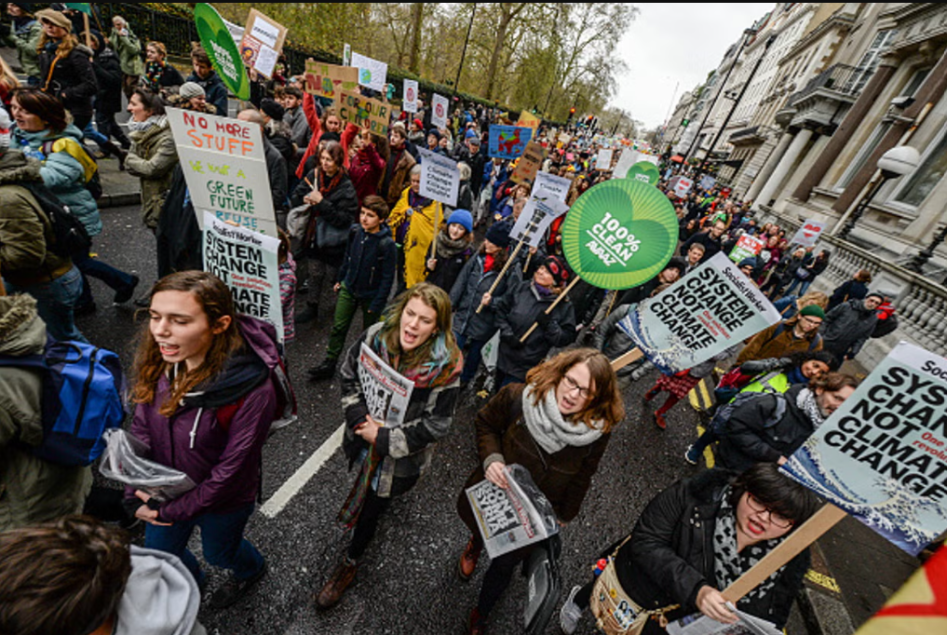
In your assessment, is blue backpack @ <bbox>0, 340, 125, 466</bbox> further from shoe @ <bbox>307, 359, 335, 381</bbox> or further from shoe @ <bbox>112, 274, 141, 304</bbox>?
shoe @ <bbox>112, 274, 141, 304</bbox>

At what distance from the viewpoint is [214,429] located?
1729 mm

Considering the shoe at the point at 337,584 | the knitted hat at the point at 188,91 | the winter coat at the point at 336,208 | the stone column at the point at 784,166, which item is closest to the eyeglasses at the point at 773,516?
the shoe at the point at 337,584

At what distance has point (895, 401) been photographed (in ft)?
5.28

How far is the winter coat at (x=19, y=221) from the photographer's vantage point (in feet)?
7.97

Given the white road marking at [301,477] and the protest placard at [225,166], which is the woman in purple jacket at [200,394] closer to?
the white road marking at [301,477]

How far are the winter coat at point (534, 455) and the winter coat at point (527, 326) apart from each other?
4.57ft

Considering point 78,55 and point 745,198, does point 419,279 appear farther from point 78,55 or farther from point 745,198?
point 745,198

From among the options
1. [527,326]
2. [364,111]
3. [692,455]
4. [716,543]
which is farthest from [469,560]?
[364,111]

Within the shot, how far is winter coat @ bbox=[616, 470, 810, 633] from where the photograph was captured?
1.82 meters

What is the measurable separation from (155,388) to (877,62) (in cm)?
3042

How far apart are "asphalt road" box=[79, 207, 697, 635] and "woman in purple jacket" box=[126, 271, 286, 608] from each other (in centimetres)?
83

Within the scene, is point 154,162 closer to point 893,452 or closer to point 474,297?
point 474,297

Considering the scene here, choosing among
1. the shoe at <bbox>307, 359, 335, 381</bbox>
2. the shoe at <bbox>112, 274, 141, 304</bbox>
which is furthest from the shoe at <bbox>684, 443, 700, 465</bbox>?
the shoe at <bbox>112, 274, 141, 304</bbox>

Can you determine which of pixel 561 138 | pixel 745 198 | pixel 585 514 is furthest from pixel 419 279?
pixel 745 198
